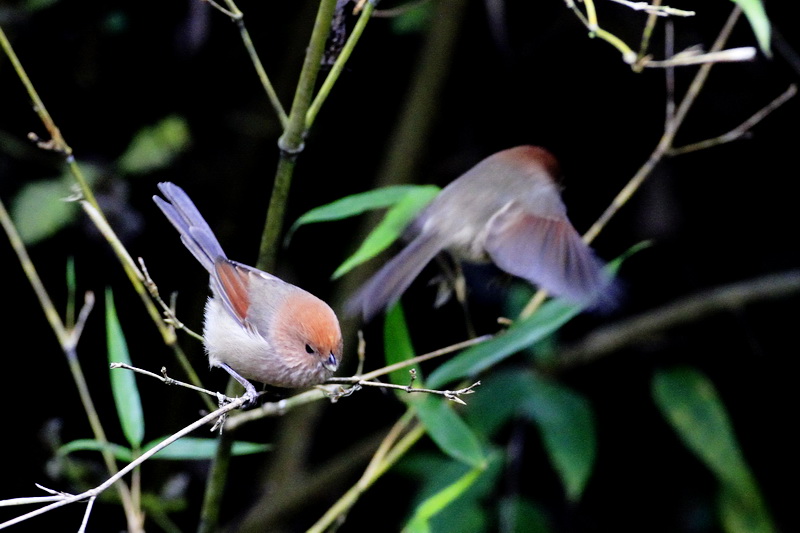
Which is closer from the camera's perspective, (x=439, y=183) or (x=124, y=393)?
(x=124, y=393)

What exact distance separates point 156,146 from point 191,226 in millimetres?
1282

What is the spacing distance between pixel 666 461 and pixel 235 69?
7.48 feet

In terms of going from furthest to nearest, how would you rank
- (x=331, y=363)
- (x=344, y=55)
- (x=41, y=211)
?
1. (x=41, y=211)
2. (x=331, y=363)
3. (x=344, y=55)

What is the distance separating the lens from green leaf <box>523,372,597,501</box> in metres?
2.78

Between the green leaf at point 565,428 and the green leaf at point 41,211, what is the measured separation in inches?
66.5

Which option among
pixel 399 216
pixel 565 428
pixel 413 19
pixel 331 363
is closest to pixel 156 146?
pixel 413 19

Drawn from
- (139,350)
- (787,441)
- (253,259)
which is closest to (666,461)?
(787,441)

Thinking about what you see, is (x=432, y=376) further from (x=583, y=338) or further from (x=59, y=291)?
(x=59, y=291)

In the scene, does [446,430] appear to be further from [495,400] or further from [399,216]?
[495,400]

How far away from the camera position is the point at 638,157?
3.53 meters

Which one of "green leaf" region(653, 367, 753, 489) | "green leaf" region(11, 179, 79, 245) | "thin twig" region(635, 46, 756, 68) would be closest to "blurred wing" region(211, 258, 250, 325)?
"thin twig" region(635, 46, 756, 68)

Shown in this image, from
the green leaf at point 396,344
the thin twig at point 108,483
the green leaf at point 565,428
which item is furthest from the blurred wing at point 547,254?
the green leaf at point 565,428

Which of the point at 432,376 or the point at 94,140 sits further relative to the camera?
the point at 94,140

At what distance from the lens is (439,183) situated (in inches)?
141
